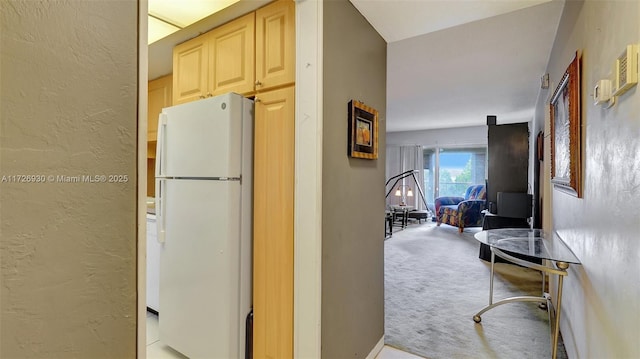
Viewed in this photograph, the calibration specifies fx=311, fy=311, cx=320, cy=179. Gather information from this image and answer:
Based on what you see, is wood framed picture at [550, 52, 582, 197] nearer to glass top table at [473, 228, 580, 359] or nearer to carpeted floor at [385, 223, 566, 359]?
glass top table at [473, 228, 580, 359]

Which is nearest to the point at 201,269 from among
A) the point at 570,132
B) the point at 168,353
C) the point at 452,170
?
the point at 168,353

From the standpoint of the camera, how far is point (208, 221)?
180cm

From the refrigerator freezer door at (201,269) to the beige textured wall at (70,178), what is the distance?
946 millimetres

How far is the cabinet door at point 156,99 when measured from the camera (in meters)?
3.04

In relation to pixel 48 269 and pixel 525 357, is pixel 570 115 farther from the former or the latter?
pixel 48 269

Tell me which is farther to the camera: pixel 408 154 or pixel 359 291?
pixel 408 154

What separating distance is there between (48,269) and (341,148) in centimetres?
125

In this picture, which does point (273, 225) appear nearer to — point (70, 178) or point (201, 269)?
point (201, 269)

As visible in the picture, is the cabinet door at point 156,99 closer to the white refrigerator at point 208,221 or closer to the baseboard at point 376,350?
the white refrigerator at point 208,221

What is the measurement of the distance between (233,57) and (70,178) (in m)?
1.40

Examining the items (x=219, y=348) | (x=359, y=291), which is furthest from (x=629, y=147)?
(x=219, y=348)

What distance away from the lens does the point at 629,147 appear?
938 millimetres

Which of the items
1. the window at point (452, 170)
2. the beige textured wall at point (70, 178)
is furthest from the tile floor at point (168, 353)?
the window at point (452, 170)

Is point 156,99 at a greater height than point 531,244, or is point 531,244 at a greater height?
point 156,99
